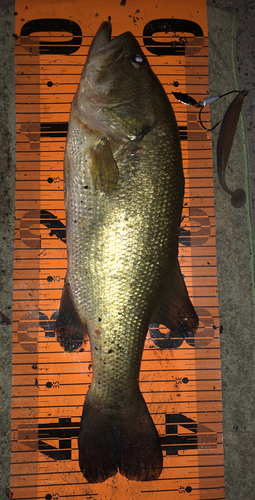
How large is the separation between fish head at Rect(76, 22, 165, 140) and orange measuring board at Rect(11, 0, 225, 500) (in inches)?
22.5

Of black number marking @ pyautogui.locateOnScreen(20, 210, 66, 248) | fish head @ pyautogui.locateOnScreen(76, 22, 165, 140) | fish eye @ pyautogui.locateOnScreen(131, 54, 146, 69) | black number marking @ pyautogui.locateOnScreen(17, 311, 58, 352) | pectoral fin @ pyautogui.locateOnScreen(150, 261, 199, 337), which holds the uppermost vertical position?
fish eye @ pyautogui.locateOnScreen(131, 54, 146, 69)

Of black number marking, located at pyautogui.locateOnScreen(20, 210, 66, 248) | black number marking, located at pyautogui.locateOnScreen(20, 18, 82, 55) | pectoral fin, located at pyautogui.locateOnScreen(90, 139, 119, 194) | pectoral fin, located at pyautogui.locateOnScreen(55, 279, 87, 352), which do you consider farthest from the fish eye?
pectoral fin, located at pyautogui.locateOnScreen(55, 279, 87, 352)

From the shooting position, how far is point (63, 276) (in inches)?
76.2

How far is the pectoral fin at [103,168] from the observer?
139cm

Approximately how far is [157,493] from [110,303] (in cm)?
126

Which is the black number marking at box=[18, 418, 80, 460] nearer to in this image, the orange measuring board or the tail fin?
the orange measuring board

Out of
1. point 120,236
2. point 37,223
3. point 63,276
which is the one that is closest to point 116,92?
point 120,236

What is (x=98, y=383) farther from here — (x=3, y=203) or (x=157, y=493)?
(x=3, y=203)

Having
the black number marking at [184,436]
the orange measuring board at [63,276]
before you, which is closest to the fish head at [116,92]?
the orange measuring board at [63,276]

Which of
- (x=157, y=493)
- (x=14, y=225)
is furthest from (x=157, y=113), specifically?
(x=157, y=493)

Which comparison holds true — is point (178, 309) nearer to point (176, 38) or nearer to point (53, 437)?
point (53, 437)

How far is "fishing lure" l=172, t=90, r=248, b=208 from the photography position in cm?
202

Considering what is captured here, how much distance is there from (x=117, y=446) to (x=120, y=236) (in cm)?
102

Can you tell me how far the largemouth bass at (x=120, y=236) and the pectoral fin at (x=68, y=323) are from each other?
0.02 metres
